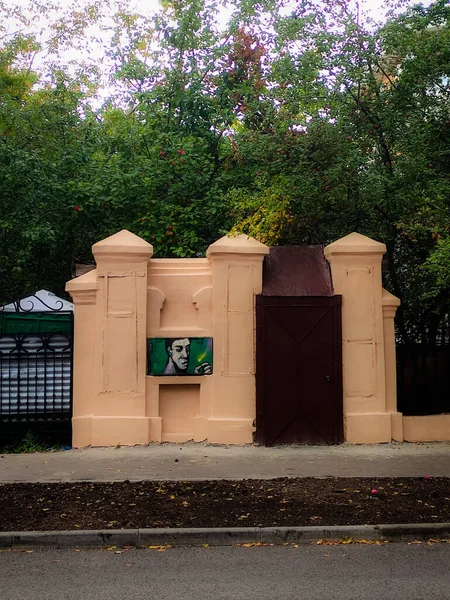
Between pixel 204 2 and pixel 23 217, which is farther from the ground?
pixel 204 2

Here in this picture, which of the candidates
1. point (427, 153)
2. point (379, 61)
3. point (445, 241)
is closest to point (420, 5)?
point (379, 61)

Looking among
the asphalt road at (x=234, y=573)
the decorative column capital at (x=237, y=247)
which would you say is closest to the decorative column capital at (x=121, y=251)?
the decorative column capital at (x=237, y=247)

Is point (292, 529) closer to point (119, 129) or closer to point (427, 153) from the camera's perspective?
point (427, 153)

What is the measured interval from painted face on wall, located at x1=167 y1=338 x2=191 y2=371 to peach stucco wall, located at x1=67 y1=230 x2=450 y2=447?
5.0 inches

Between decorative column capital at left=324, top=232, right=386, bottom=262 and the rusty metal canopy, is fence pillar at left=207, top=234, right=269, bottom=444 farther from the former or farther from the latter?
decorative column capital at left=324, top=232, right=386, bottom=262

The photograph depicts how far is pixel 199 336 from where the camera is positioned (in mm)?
11188

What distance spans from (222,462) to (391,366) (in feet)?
10.9

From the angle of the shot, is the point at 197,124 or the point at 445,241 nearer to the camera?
the point at 445,241

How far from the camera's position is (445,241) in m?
9.77

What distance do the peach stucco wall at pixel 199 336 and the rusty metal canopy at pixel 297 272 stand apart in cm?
21

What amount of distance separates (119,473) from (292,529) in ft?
10.6

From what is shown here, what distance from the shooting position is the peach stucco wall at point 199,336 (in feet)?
36.0

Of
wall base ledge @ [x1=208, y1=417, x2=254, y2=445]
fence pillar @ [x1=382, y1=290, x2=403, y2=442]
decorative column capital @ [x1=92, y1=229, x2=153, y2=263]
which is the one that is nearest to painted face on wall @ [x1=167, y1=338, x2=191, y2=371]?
wall base ledge @ [x1=208, y1=417, x2=254, y2=445]

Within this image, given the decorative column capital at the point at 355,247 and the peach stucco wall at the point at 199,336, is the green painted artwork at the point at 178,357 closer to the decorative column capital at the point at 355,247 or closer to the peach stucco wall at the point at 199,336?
the peach stucco wall at the point at 199,336
